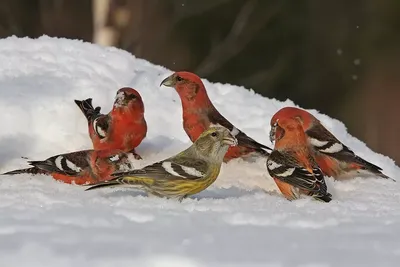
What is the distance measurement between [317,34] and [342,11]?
0.92 meters

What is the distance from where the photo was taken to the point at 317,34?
1870cm

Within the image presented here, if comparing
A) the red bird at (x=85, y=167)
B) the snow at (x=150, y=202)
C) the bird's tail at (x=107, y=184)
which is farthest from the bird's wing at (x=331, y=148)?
the bird's tail at (x=107, y=184)

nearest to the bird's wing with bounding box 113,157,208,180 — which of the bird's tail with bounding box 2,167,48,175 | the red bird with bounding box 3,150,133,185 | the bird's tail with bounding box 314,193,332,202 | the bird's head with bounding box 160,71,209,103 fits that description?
the red bird with bounding box 3,150,133,185

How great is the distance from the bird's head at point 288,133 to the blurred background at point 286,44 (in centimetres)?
1030

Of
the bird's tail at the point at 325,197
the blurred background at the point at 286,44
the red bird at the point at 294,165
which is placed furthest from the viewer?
the blurred background at the point at 286,44

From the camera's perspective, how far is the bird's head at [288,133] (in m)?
5.23

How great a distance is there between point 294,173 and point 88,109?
1604 millimetres

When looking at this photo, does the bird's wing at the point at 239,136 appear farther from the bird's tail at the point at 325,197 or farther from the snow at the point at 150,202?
the bird's tail at the point at 325,197

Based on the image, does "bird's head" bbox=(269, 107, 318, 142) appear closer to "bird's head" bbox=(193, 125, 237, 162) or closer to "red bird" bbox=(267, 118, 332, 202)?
"red bird" bbox=(267, 118, 332, 202)

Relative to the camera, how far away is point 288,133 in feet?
17.2

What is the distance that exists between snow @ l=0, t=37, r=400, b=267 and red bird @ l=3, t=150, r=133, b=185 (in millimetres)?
114

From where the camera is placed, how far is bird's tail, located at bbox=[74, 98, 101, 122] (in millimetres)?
5715

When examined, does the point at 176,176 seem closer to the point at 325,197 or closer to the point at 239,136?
the point at 325,197

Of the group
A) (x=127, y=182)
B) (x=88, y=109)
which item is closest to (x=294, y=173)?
(x=127, y=182)
